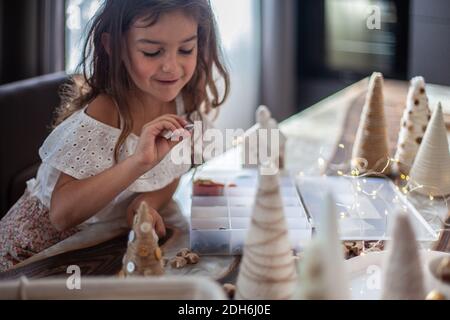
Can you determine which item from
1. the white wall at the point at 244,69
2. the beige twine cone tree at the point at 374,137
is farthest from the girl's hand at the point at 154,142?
the white wall at the point at 244,69

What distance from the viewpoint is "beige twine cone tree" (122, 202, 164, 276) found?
67 centimetres

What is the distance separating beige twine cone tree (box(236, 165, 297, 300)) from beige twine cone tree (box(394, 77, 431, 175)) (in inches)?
21.0

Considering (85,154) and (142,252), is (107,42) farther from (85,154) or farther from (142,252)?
(142,252)

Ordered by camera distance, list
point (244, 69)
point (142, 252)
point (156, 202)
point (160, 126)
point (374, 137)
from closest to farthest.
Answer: point (142, 252) < point (160, 126) < point (156, 202) < point (374, 137) < point (244, 69)

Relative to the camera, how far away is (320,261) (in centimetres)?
53

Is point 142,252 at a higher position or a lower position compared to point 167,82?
lower

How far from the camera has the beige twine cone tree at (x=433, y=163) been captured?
3.24 feet

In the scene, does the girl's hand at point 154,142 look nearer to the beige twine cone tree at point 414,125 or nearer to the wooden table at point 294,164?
the wooden table at point 294,164

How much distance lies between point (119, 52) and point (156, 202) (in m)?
0.21

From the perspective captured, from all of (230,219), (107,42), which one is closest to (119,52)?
(107,42)

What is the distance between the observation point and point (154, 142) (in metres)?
0.82

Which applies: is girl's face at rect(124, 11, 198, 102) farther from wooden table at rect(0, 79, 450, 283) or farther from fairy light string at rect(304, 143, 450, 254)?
fairy light string at rect(304, 143, 450, 254)

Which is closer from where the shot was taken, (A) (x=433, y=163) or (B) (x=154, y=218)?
(B) (x=154, y=218)

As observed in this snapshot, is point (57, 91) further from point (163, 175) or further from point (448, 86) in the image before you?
point (448, 86)
